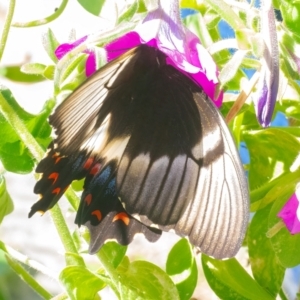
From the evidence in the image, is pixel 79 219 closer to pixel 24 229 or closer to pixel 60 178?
pixel 60 178

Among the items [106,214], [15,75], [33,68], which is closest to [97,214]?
[106,214]

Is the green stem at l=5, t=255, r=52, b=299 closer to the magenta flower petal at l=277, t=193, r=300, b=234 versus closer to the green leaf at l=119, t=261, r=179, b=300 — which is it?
the green leaf at l=119, t=261, r=179, b=300

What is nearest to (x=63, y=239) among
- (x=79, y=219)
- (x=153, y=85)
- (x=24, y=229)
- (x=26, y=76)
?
(x=79, y=219)

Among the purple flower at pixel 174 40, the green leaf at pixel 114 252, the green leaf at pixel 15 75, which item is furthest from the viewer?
the green leaf at pixel 15 75

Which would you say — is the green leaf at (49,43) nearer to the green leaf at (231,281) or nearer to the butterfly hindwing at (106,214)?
the butterfly hindwing at (106,214)

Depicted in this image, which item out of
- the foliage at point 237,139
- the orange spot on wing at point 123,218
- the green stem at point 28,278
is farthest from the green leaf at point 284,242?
the green stem at point 28,278

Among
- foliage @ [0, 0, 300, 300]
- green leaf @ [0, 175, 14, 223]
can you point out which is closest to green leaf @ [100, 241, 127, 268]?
foliage @ [0, 0, 300, 300]
